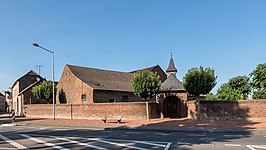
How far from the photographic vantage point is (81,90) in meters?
38.2

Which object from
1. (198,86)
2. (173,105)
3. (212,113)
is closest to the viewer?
(212,113)

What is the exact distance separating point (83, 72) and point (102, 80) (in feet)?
11.1

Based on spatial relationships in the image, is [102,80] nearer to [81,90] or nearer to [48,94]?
[81,90]

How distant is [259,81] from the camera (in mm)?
30125

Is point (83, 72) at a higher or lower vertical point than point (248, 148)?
higher

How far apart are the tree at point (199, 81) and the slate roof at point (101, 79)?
14.0 metres

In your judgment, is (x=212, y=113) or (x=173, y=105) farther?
(x=173, y=105)

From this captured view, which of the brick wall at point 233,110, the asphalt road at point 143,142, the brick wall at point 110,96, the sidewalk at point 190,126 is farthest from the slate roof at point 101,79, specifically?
the asphalt road at point 143,142

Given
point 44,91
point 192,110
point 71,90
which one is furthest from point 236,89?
point 44,91

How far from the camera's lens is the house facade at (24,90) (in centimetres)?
4912

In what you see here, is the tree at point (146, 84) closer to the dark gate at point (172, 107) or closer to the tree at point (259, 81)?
the dark gate at point (172, 107)

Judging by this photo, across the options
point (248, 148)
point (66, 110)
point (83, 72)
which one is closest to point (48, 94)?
point (83, 72)

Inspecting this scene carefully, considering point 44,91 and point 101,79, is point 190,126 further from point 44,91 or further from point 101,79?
point 44,91

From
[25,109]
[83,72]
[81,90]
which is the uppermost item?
[83,72]
